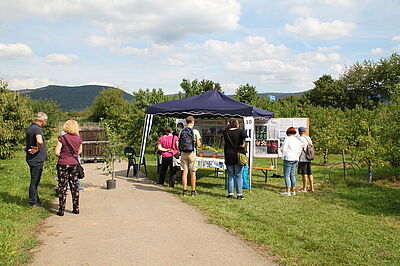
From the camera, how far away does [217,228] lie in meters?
5.57

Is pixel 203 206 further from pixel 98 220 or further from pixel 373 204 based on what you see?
pixel 373 204

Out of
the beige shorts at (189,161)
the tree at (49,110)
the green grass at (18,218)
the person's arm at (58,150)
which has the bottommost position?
the green grass at (18,218)

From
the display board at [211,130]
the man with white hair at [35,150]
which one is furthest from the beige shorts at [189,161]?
the display board at [211,130]

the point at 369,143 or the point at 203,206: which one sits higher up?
the point at 369,143

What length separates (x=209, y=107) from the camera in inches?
374

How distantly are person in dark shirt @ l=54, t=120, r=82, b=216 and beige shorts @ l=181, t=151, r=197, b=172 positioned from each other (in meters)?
2.47

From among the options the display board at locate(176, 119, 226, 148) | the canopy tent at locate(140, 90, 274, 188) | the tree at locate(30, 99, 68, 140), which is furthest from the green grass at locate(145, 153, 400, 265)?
the tree at locate(30, 99, 68, 140)

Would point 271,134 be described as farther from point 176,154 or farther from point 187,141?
point 187,141

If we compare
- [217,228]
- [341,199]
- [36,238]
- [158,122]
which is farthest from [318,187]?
[158,122]

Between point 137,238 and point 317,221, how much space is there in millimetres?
3215

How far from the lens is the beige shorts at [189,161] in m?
7.84

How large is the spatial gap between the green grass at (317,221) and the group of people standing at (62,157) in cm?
250

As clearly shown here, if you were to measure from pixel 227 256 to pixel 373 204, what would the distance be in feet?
16.4

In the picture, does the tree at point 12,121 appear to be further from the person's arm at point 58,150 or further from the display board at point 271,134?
the display board at point 271,134
